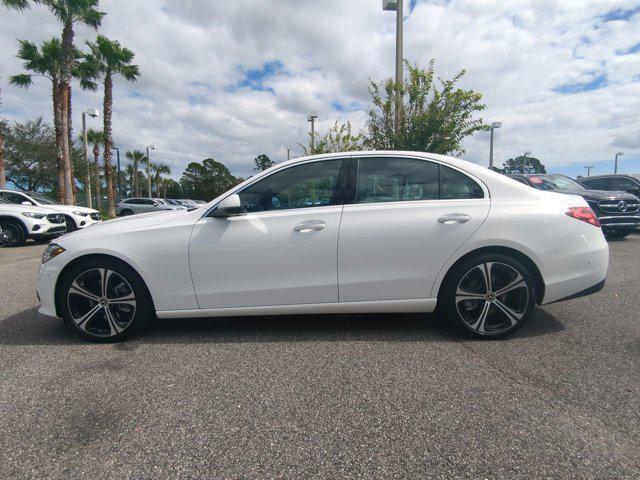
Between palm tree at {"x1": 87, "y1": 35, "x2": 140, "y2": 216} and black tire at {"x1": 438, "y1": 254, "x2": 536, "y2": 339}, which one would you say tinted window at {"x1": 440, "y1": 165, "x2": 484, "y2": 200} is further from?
palm tree at {"x1": 87, "y1": 35, "x2": 140, "y2": 216}

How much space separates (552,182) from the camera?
Answer: 973 cm

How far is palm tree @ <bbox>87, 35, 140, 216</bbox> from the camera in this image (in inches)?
898

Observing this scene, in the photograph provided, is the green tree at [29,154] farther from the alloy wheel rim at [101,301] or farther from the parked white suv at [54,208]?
the alloy wheel rim at [101,301]

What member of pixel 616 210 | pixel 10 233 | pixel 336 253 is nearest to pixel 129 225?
pixel 336 253

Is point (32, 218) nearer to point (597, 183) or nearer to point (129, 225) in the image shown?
point (129, 225)

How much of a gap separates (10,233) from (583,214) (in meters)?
11.6

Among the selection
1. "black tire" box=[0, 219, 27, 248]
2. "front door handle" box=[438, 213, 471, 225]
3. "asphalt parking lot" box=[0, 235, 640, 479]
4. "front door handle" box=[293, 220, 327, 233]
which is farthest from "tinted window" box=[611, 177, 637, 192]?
"black tire" box=[0, 219, 27, 248]

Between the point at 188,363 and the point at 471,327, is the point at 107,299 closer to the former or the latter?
the point at 188,363

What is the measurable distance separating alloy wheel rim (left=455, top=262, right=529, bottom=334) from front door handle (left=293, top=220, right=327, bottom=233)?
1.20m

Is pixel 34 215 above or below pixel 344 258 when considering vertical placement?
above

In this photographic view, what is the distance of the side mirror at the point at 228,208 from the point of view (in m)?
2.92

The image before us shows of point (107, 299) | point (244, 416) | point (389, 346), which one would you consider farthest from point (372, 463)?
point (107, 299)

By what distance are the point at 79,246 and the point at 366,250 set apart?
2.31m

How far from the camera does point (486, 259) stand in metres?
2.93
